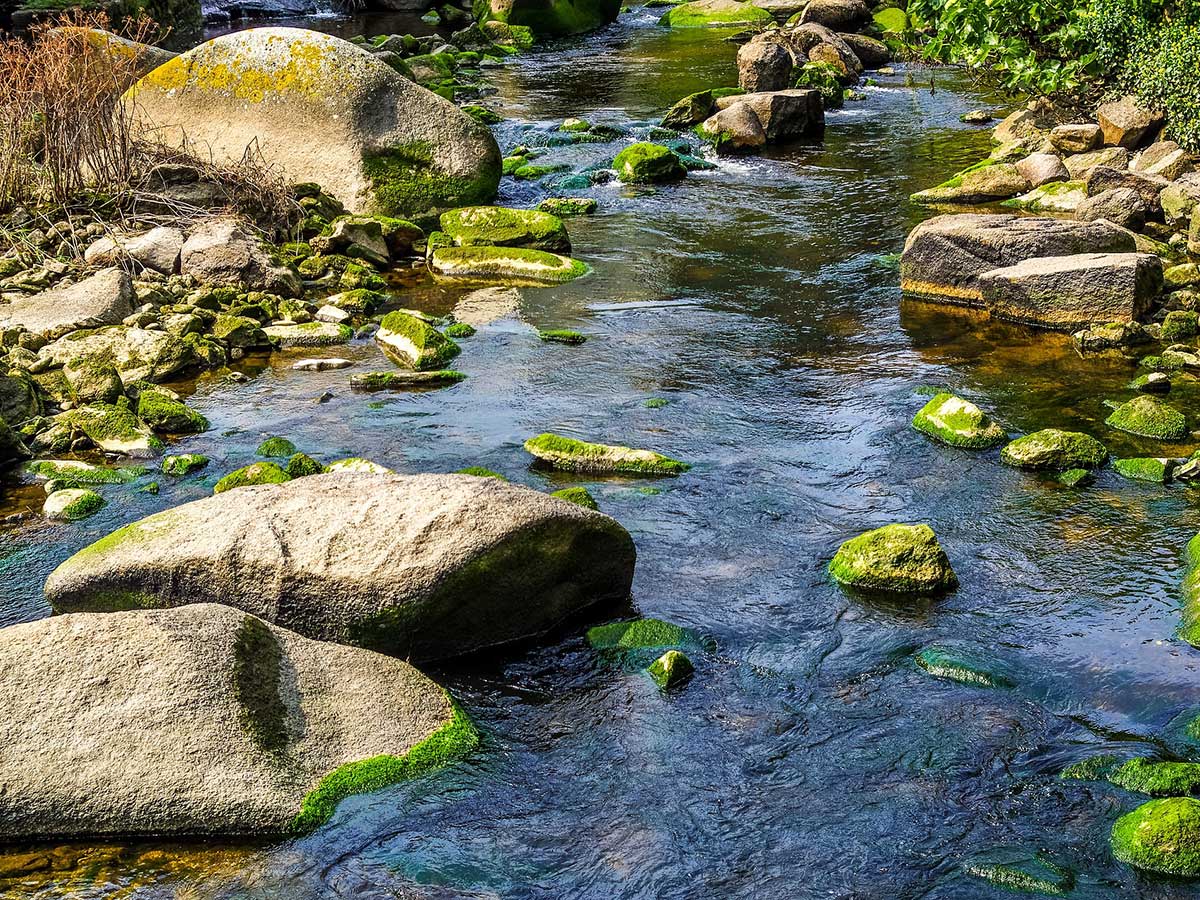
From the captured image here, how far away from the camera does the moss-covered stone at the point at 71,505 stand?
886 cm

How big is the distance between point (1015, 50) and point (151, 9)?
2189cm

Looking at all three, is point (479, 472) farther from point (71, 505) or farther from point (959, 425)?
point (959, 425)

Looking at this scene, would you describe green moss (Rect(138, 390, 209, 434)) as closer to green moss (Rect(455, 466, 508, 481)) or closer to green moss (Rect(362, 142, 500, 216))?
green moss (Rect(455, 466, 508, 481))

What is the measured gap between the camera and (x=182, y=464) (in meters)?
9.52

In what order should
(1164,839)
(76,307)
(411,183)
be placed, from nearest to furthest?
(1164,839) → (76,307) → (411,183)

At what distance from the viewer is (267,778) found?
569 cm

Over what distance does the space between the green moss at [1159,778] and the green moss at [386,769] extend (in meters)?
3.20

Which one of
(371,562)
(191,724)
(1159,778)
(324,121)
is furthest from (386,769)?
(324,121)

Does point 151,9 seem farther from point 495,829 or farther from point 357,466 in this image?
point 495,829

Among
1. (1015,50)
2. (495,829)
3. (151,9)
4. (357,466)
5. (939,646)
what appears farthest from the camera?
(151,9)

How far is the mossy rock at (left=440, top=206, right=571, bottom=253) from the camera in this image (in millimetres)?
15188

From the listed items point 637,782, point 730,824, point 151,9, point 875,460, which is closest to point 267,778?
point 637,782

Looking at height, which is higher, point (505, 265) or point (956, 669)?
point (505, 265)

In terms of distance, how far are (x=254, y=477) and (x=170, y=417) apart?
6.29 feet
